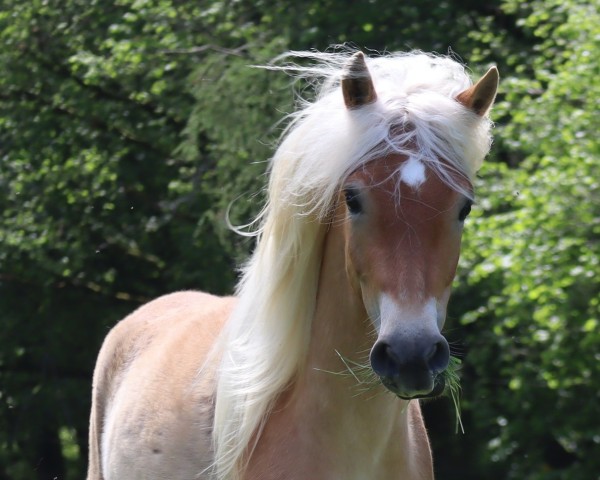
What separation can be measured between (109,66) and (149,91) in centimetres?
56

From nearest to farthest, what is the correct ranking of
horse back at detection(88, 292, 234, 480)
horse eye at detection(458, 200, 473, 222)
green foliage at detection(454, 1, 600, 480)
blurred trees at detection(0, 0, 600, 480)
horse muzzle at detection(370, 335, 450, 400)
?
horse muzzle at detection(370, 335, 450, 400)
horse eye at detection(458, 200, 473, 222)
horse back at detection(88, 292, 234, 480)
green foliage at detection(454, 1, 600, 480)
blurred trees at detection(0, 0, 600, 480)

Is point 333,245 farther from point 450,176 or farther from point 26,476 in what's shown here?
point 26,476

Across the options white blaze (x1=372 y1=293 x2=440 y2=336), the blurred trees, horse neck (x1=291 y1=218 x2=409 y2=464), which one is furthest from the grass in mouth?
the blurred trees

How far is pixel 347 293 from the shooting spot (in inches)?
125

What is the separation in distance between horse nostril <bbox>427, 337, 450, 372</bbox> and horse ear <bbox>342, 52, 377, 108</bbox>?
2.66ft

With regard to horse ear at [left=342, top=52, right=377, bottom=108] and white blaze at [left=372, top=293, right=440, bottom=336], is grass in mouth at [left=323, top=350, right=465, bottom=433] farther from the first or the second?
horse ear at [left=342, top=52, right=377, bottom=108]

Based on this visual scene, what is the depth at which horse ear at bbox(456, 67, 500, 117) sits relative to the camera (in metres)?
3.21

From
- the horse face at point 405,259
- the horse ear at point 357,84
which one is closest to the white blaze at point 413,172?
the horse face at point 405,259

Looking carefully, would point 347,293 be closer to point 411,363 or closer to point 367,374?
point 367,374

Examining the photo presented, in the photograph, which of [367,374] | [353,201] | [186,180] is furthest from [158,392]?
[186,180]

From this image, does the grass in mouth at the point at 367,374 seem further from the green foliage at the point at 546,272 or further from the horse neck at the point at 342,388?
the green foliage at the point at 546,272

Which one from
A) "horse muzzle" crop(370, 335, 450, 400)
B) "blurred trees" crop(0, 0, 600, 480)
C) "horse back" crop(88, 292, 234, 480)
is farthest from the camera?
"blurred trees" crop(0, 0, 600, 480)

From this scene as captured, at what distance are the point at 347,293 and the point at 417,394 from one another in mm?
511

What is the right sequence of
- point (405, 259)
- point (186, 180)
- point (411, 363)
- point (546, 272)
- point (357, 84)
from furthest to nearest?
point (186, 180)
point (546, 272)
point (357, 84)
point (405, 259)
point (411, 363)
